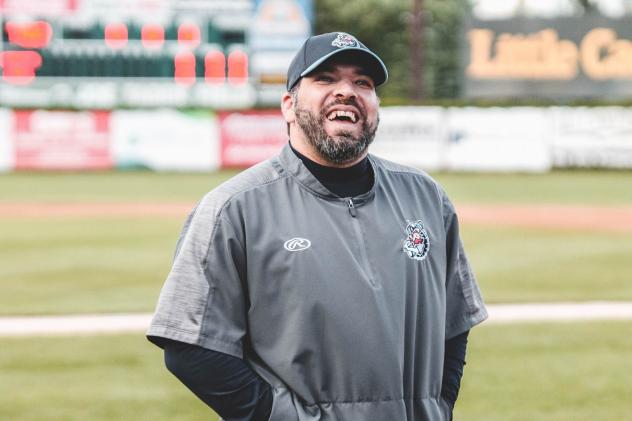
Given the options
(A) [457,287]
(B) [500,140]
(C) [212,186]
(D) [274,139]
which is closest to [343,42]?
(A) [457,287]

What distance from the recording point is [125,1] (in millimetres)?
27422

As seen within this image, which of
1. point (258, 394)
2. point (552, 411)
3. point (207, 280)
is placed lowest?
point (552, 411)

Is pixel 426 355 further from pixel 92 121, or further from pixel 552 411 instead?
pixel 92 121

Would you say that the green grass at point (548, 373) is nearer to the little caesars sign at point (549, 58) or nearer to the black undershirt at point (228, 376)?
the black undershirt at point (228, 376)

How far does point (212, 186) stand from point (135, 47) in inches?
230

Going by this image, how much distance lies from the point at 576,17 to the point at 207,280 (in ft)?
103

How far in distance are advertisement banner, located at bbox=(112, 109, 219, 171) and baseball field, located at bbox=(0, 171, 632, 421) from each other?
641cm

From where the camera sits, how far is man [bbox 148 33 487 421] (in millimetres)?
2600

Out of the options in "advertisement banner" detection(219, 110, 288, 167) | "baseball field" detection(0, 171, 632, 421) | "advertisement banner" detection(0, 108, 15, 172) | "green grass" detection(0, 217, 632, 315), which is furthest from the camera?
"advertisement banner" detection(219, 110, 288, 167)

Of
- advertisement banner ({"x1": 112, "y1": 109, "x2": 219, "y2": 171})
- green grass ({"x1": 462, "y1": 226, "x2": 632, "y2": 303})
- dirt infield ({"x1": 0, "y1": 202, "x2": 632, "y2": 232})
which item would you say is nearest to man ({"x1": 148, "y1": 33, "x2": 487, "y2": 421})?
green grass ({"x1": 462, "y1": 226, "x2": 632, "y2": 303})

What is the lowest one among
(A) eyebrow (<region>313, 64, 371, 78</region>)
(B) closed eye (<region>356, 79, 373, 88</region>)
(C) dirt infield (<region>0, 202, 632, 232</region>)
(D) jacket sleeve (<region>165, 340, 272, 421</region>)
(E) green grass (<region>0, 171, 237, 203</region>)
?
(E) green grass (<region>0, 171, 237, 203</region>)

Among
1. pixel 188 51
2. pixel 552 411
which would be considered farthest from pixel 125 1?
pixel 552 411

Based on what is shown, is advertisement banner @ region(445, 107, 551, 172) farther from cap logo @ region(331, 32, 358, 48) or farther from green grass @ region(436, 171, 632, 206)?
cap logo @ region(331, 32, 358, 48)

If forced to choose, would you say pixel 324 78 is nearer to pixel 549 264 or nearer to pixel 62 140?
pixel 549 264
